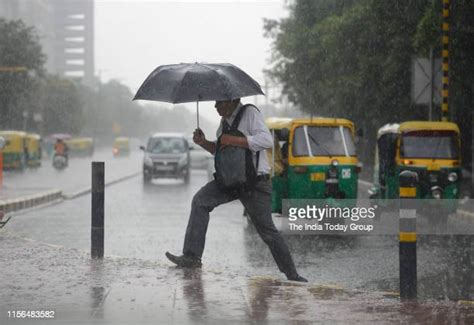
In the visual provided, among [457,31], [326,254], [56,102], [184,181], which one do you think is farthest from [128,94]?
[326,254]

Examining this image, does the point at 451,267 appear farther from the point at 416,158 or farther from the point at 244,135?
the point at 416,158

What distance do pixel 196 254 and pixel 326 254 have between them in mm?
3746

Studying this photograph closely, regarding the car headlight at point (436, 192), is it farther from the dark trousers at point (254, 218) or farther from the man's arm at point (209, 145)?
the man's arm at point (209, 145)

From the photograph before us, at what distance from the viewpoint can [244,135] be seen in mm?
8727

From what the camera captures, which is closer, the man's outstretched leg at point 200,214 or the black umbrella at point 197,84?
the black umbrella at point 197,84

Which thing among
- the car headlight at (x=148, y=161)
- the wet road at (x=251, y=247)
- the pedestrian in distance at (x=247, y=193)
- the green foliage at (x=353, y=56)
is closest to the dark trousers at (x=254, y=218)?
the pedestrian in distance at (x=247, y=193)

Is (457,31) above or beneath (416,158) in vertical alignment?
above

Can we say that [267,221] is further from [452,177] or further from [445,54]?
[445,54]

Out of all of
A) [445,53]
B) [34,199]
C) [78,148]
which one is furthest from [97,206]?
[78,148]

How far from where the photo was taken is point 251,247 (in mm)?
13352

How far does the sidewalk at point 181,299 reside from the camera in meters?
6.80

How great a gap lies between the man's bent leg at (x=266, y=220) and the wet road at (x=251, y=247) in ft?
1.68

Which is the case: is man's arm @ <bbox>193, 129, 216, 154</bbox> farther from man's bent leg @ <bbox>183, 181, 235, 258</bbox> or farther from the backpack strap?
man's bent leg @ <bbox>183, 181, 235, 258</bbox>

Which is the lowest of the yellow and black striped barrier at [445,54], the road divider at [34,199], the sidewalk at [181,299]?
the road divider at [34,199]
